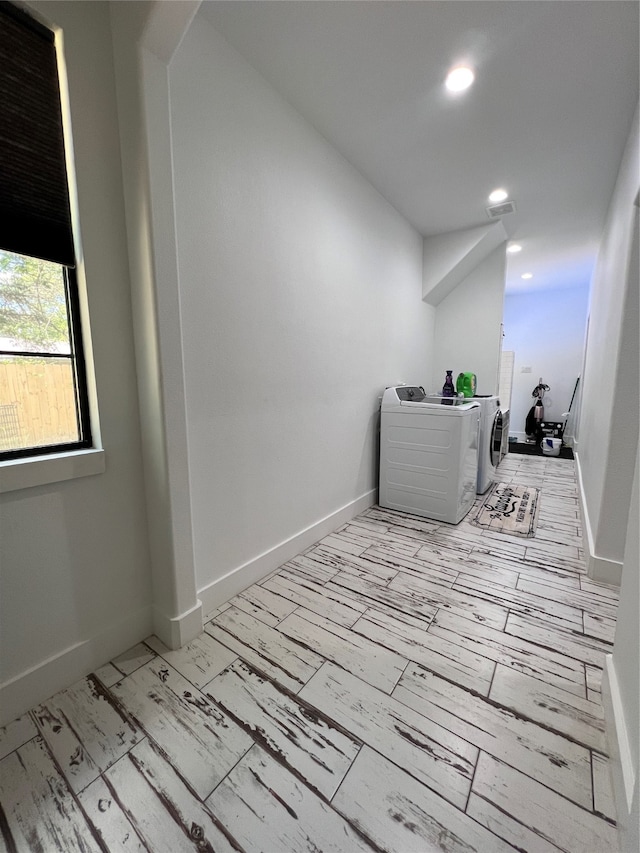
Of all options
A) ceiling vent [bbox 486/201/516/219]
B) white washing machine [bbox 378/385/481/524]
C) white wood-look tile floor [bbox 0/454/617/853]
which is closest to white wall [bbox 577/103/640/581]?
white wood-look tile floor [bbox 0/454/617/853]

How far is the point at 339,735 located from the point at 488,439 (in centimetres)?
292

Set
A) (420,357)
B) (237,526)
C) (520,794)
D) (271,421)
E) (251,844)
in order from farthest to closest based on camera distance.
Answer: (420,357), (271,421), (237,526), (520,794), (251,844)

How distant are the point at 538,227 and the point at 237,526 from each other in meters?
4.09

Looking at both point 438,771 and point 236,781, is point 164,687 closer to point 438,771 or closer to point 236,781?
point 236,781

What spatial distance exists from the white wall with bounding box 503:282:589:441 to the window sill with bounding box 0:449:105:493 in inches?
271

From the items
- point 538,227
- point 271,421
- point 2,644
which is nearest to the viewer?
point 2,644

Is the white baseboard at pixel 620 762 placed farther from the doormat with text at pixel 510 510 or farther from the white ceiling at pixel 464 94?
the white ceiling at pixel 464 94

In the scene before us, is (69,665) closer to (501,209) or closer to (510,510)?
(510,510)

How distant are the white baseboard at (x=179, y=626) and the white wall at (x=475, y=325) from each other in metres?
3.67

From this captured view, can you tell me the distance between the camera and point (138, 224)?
51.0 inches

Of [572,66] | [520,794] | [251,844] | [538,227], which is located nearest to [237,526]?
[251,844]

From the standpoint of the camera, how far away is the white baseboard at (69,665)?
117cm

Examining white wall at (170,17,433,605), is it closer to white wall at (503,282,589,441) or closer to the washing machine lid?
the washing machine lid

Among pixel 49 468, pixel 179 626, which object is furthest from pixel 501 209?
pixel 179 626
